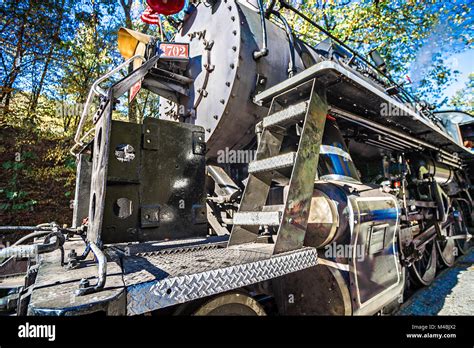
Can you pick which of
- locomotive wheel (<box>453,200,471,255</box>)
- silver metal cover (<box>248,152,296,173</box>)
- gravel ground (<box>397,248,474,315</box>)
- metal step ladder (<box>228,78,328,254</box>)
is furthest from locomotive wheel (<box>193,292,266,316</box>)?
locomotive wheel (<box>453,200,471,255</box>)

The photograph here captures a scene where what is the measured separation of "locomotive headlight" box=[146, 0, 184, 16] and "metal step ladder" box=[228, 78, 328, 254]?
2128 millimetres

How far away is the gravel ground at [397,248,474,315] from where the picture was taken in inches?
118

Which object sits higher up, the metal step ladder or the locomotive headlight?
the locomotive headlight

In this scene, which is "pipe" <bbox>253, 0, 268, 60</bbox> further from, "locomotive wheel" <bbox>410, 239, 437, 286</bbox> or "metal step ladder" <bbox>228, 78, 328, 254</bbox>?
"locomotive wheel" <bbox>410, 239, 437, 286</bbox>

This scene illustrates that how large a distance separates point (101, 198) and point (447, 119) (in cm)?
882

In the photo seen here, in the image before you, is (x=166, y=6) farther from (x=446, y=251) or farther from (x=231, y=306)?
(x=446, y=251)

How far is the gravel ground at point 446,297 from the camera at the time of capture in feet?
9.86

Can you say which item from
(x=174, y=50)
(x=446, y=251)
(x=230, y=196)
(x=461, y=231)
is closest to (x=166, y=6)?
(x=174, y=50)

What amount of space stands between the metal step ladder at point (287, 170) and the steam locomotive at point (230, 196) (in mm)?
12

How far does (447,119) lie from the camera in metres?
7.02

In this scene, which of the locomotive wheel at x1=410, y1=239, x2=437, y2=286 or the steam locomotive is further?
the locomotive wheel at x1=410, y1=239, x2=437, y2=286

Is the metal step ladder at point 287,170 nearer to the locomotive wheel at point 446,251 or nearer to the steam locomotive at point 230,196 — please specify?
the steam locomotive at point 230,196

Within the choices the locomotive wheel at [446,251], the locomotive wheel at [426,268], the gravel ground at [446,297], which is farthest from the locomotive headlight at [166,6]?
the locomotive wheel at [446,251]

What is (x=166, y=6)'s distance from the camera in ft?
10.5
